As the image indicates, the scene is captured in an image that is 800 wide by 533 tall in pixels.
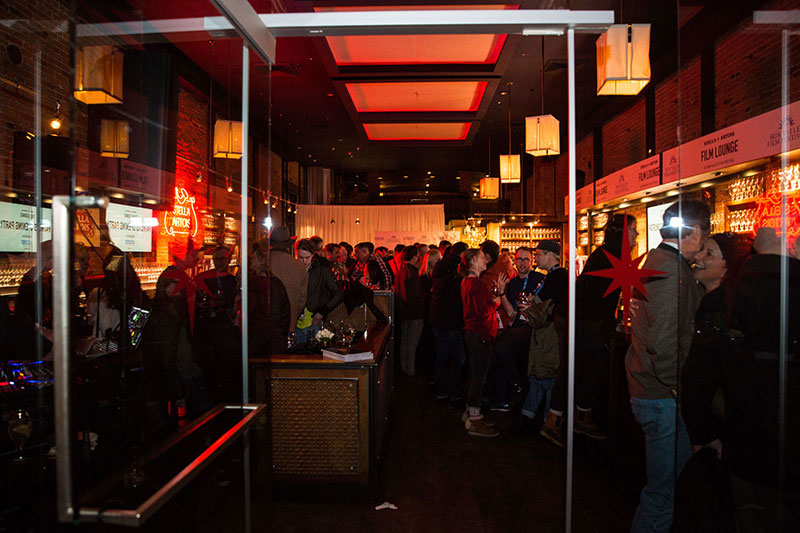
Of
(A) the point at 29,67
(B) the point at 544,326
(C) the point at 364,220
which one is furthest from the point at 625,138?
(A) the point at 29,67

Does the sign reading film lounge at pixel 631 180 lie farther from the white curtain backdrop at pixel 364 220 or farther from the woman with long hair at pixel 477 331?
the white curtain backdrop at pixel 364 220

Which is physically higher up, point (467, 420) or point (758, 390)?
point (758, 390)

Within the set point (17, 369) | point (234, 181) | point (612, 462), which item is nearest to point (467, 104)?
point (612, 462)

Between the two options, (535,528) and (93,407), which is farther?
(535,528)

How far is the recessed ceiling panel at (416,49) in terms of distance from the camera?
529cm

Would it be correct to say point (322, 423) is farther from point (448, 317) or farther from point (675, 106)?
point (675, 106)

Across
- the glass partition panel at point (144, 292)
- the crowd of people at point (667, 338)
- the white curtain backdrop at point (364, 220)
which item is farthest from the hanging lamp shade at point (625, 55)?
the white curtain backdrop at point (364, 220)

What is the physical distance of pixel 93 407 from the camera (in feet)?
4.89

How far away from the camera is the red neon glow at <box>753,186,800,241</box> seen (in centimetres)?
162

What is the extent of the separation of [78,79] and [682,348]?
7.58 feet

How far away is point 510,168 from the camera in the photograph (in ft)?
→ 28.8

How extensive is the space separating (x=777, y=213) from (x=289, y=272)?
354 cm

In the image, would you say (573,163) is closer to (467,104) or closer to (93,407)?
(93,407)

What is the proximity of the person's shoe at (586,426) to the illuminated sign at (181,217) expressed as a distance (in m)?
3.54
